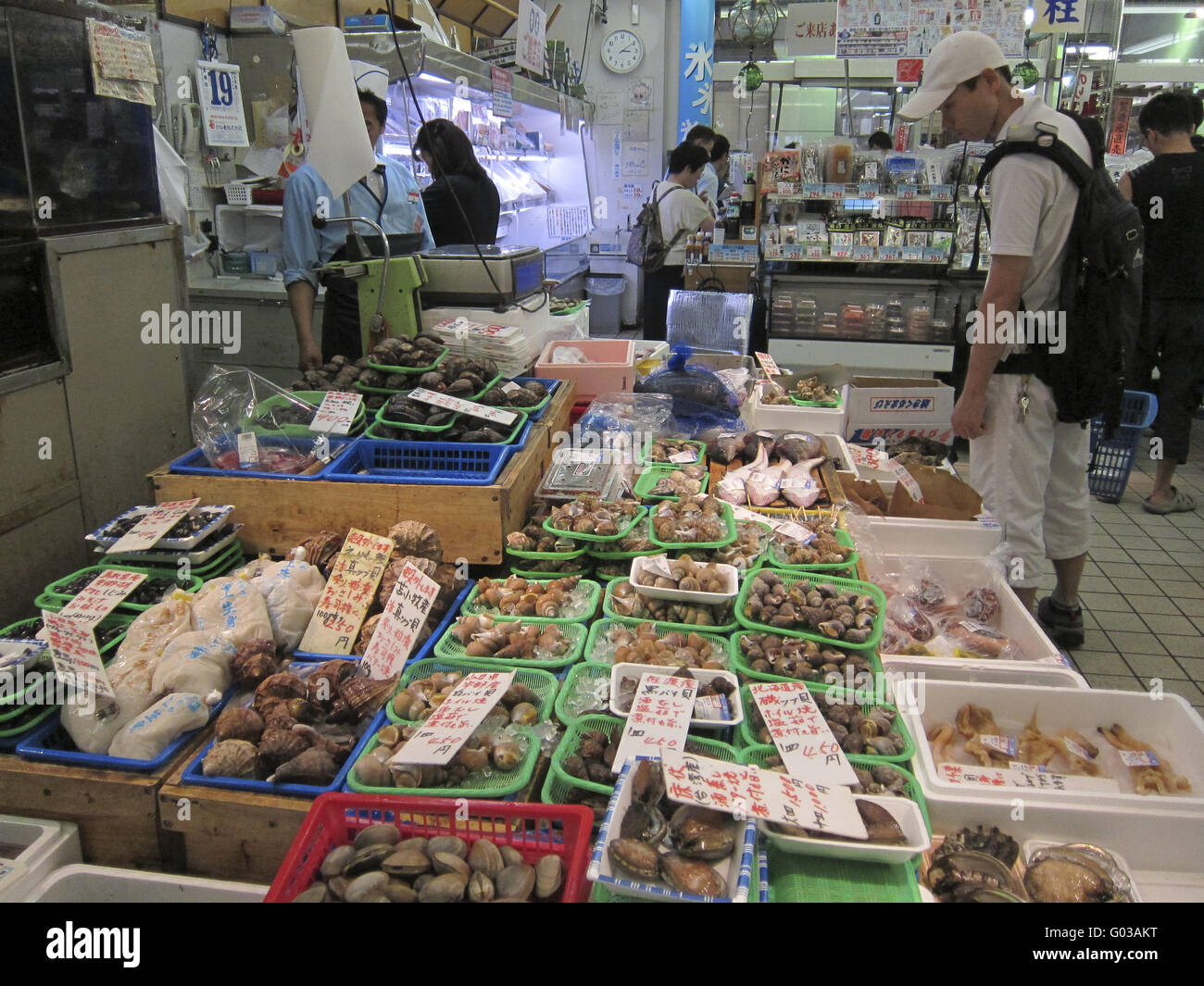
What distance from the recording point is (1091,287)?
9.93 ft

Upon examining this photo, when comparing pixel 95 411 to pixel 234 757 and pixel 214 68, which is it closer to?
pixel 234 757

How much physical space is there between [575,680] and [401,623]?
0.45m

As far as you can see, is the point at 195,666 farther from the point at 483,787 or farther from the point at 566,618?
the point at 566,618

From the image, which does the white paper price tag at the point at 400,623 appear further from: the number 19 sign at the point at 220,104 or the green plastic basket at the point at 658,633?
the number 19 sign at the point at 220,104

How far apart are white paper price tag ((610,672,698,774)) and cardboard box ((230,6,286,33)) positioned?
5059 mm

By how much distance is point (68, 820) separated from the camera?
5.56 ft

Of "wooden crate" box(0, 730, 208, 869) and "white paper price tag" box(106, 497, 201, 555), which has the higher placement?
"white paper price tag" box(106, 497, 201, 555)

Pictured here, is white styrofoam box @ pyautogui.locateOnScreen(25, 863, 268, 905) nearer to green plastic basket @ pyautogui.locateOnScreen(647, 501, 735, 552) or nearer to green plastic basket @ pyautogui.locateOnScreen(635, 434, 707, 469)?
green plastic basket @ pyautogui.locateOnScreen(647, 501, 735, 552)

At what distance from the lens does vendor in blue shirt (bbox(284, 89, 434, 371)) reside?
3.51 metres

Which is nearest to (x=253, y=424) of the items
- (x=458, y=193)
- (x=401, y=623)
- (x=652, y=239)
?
(x=401, y=623)

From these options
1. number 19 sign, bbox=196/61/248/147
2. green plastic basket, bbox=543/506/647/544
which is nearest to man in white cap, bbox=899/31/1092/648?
green plastic basket, bbox=543/506/647/544

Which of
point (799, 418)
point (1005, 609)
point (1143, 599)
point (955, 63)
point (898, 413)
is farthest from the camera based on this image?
point (1143, 599)

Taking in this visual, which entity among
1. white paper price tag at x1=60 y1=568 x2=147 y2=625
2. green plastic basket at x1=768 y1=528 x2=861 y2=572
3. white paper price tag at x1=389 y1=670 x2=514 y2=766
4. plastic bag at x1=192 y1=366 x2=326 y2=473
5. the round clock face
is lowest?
white paper price tag at x1=389 y1=670 x2=514 y2=766
